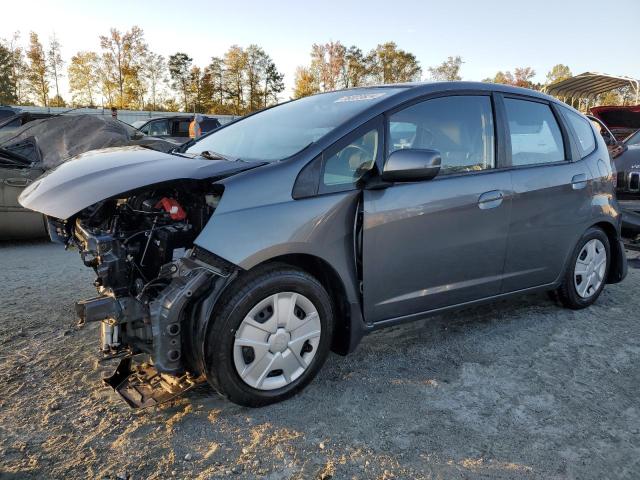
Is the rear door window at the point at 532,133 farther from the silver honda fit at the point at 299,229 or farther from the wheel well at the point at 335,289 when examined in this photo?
the wheel well at the point at 335,289

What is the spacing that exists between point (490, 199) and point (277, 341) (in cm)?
166

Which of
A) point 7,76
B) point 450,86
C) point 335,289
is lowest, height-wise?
point 335,289

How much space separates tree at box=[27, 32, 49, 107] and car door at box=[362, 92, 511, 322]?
5430 cm

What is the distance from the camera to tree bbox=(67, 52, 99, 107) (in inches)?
1981

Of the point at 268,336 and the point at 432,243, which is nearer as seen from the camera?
the point at 268,336

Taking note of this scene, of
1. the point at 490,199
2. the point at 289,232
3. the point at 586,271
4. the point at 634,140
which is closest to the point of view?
the point at 289,232

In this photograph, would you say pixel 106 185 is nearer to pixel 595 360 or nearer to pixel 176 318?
pixel 176 318

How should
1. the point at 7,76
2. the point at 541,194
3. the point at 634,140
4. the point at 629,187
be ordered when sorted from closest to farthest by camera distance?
the point at 541,194, the point at 629,187, the point at 634,140, the point at 7,76

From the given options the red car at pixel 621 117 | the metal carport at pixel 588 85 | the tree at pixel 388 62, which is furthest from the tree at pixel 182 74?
the red car at pixel 621 117

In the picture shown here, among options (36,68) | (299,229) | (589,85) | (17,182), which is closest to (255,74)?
(36,68)

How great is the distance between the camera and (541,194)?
3.64 m

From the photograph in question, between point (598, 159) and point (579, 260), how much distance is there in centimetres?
84

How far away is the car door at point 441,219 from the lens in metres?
2.92

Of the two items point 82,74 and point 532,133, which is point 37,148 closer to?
point 532,133
